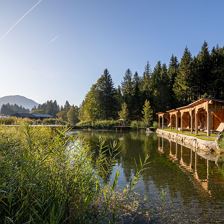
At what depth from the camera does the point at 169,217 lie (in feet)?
15.8

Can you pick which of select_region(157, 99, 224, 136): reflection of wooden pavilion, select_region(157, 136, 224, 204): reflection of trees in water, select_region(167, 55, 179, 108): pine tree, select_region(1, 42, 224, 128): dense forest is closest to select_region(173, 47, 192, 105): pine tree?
select_region(1, 42, 224, 128): dense forest

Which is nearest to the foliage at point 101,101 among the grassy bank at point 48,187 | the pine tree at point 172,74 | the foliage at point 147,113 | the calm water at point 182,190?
the pine tree at point 172,74

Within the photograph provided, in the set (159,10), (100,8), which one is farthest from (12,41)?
(159,10)

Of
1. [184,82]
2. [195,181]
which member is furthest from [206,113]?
[195,181]

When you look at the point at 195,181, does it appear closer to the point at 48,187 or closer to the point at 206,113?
the point at 48,187

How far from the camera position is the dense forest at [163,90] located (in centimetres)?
4166

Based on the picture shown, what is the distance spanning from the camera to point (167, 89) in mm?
46219

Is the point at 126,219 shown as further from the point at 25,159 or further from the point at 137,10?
the point at 137,10

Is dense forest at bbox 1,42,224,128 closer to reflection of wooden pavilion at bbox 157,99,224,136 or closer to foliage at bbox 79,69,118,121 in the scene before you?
foliage at bbox 79,69,118,121

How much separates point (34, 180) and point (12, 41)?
26.1ft

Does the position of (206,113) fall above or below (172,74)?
below

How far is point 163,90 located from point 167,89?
2.27 feet

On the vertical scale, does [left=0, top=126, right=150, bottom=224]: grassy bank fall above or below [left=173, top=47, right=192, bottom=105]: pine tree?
below

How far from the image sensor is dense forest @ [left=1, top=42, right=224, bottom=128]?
41656 mm
